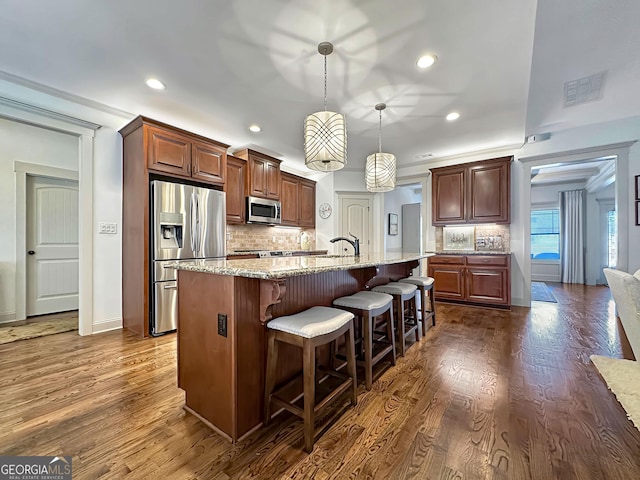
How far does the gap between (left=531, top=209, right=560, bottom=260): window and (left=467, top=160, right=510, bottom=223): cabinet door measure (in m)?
Result: 3.89

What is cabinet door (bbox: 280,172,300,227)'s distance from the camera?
511 centimetres

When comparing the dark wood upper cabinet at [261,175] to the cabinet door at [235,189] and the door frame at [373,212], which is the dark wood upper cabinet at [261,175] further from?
the door frame at [373,212]

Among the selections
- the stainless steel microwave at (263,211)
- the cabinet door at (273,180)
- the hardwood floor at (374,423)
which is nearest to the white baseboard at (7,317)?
the hardwood floor at (374,423)

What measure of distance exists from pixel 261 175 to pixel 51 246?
10.3 feet

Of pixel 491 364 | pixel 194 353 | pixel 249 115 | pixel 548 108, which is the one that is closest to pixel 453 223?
pixel 548 108

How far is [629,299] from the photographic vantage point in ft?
3.93

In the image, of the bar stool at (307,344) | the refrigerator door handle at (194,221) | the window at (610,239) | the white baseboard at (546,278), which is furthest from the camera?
the white baseboard at (546,278)

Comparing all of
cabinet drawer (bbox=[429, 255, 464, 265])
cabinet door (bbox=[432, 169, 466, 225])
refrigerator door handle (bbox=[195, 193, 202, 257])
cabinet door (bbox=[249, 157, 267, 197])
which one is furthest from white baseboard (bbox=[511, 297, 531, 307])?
refrigerator door handle (bbox=[195, 193, 202, 257])

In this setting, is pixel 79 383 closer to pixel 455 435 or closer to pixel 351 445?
pixel 351 445

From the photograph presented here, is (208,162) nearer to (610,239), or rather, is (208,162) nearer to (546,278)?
(546,278)

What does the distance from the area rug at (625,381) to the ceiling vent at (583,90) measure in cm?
275

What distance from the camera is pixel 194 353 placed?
1.58m

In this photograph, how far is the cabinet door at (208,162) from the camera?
3.36m

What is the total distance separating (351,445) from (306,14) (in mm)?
2581
